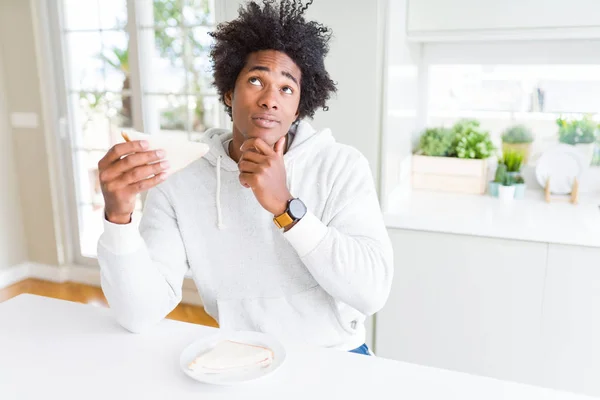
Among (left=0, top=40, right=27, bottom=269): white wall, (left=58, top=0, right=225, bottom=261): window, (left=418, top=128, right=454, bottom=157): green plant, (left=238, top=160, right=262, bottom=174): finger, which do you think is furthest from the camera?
(left=0, top=40, right=27, bottom=269): white wall

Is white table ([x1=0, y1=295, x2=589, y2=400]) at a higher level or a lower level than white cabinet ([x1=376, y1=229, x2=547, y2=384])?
higher

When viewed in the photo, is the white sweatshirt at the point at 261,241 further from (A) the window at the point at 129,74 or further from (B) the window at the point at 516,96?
(A) the window at the point at 129,74

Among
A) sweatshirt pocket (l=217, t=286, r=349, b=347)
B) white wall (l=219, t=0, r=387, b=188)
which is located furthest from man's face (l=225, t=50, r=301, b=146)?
white wall (l=219, t=0, r=387, b=188)

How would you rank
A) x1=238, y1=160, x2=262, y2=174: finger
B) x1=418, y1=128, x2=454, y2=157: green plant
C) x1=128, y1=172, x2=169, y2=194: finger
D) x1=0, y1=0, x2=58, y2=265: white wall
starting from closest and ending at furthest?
1. x1=128, y1=172, x2=169, y2=194: finger
2. x1=238, y1=160, x2=262, y2=174: finger
3. x1=418, y1=128, x2=454, y2=157: green plant
4. x1=0, y1=0, x2=58, y2=265: white wall

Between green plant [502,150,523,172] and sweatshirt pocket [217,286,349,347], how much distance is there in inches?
54.9

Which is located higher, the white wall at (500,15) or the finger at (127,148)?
the white wall at (500,15)

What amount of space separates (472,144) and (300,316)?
141cm

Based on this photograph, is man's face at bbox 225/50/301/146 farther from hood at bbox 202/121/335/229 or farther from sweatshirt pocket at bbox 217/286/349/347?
sweatshirt pocket at bbox 217/286/349/347

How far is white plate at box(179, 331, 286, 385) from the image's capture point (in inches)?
36.9


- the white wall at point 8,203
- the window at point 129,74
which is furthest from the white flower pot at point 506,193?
the white wall at point 8,203

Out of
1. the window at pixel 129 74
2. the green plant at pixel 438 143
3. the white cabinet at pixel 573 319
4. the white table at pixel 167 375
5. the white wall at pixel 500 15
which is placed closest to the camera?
the white table at pixel 167 375

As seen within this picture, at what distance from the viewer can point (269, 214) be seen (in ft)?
4.31

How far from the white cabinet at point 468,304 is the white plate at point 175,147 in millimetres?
1204

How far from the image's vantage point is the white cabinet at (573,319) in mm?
1859
